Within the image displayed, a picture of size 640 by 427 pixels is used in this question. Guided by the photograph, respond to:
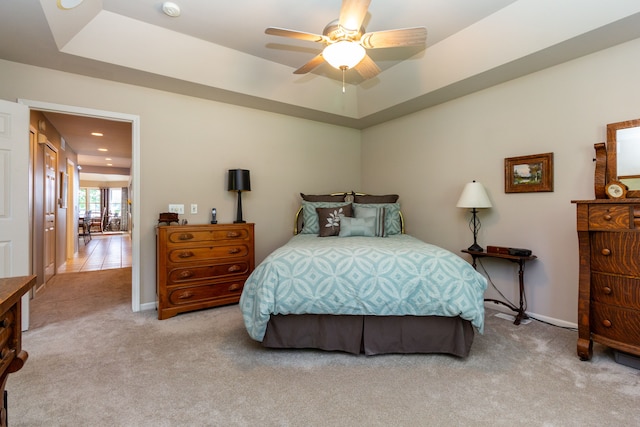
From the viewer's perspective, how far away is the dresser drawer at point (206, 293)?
310cm

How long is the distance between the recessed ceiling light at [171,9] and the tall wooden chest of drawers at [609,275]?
344 cm

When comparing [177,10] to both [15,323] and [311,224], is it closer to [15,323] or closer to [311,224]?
[311,224]

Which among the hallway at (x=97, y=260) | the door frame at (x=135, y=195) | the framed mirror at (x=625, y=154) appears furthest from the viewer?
the hallway at (x=97, y=260)

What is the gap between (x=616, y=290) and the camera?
205 cm

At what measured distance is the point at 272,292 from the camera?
214 centimetres

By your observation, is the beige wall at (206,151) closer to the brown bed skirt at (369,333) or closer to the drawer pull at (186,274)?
the drawer pull at (186,274)

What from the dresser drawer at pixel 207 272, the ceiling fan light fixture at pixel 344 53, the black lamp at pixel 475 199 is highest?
the ceiling fan light fixture at pixel 344 53

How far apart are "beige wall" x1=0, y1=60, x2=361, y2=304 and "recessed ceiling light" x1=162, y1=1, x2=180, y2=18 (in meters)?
0.95

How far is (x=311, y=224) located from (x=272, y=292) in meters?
1.59

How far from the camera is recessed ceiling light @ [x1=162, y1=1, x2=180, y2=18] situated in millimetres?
2549

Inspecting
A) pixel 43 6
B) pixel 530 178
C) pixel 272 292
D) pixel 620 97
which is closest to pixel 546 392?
pixel 272 292

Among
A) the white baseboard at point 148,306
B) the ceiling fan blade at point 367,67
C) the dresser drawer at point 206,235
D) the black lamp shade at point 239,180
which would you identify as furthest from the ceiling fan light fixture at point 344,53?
the white baseboard at point 148,306

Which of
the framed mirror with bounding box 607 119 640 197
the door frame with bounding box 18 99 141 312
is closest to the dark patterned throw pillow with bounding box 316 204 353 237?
the door frame with bounding box 18 99 141 312

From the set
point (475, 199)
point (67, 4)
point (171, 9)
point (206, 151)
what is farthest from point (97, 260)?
point (475, 199)
